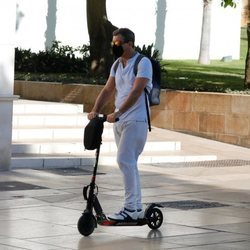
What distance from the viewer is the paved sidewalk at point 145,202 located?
31.5ft

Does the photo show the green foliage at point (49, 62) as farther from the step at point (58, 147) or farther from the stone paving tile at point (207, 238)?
the stone paving tile at point (207, 238)

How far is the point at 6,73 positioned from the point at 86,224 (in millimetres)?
5611

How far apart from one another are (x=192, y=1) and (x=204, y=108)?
18.0m

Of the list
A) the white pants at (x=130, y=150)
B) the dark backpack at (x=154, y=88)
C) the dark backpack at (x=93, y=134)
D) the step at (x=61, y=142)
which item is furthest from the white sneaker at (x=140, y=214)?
the step at (x=61, y=142)

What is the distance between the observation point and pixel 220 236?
9.95 m

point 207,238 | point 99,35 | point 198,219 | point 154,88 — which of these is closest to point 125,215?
point 207,238

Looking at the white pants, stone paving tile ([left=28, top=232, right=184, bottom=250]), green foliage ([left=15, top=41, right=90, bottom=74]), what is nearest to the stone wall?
green foliage ([left=15, top=41, right=90, bottom=74])

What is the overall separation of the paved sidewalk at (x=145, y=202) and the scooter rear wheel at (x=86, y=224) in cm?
8

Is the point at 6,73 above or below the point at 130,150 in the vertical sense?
above

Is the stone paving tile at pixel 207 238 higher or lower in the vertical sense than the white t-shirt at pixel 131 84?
lower

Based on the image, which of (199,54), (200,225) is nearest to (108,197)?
(200,225)

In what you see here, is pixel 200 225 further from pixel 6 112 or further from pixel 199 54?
pixel 199 54

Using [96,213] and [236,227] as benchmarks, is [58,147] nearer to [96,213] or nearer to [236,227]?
[236,227]

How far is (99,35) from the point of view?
79.6ft
